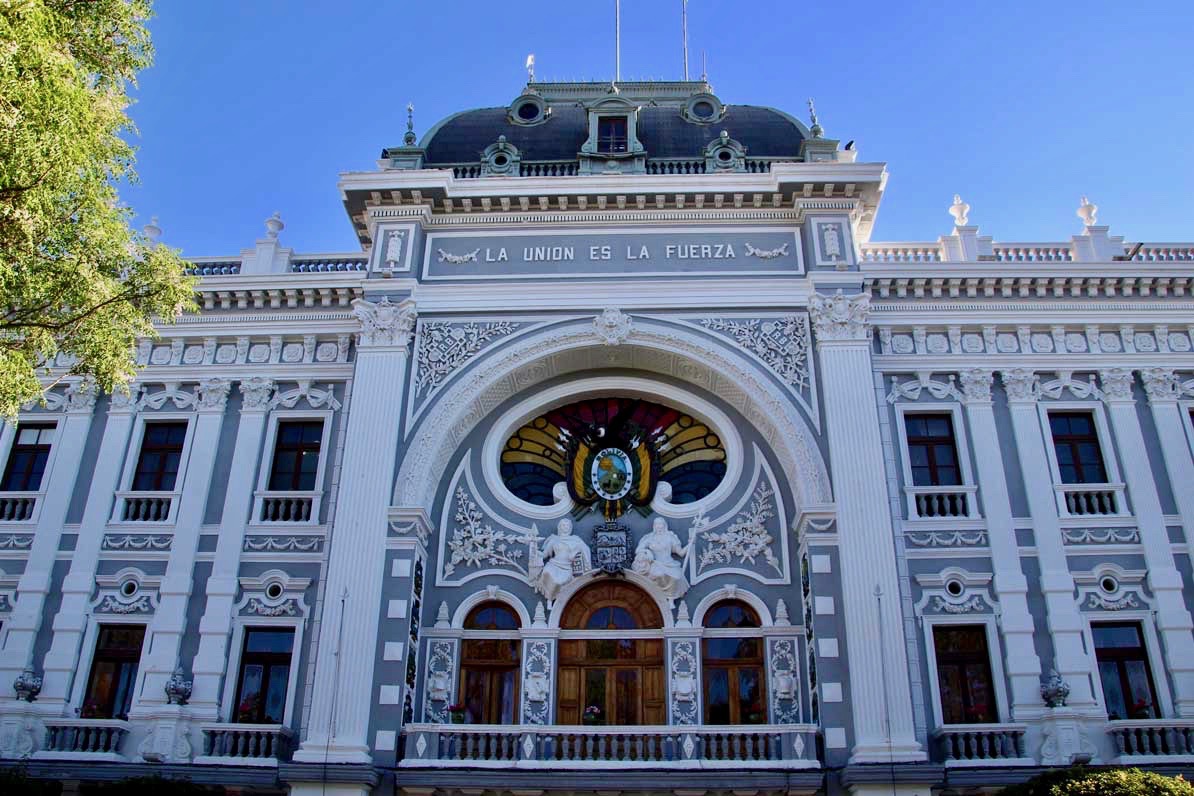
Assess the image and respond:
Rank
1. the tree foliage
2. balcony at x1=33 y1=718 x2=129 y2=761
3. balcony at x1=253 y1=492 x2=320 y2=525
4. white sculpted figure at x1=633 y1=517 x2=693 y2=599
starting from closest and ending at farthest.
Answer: the tree foliage, balcony at x1=33 y1=718 x2=129 y2=761, white sculpted figure at x1=633 y1=517 x2=693 y2=599, balcony at x1=253 y1=492 x2=320 y2=525

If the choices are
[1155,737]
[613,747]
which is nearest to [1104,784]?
[1155,737]

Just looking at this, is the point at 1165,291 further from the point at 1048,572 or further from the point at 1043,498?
the point at 1048,572

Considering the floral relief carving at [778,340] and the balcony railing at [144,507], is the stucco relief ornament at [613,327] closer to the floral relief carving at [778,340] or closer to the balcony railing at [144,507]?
the floral relief carving at [778,340]

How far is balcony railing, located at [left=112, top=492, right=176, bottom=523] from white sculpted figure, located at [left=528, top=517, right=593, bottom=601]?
7835 millimetres

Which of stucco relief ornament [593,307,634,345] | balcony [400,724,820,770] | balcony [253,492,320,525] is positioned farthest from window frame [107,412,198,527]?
stucco relief ornament [593,307,634,345]

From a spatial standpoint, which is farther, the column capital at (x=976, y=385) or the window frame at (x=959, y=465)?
the column capital at (x=976, y=385)

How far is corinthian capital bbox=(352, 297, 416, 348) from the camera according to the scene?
2230 cm

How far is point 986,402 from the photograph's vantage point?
21.9 metres

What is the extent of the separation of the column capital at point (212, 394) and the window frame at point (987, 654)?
50.6 ft

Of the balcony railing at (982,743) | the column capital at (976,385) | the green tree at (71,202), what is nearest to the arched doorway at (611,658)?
the balcony railing at (982,743)

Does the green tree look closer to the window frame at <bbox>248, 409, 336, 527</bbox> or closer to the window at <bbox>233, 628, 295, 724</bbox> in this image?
the window frame at <bbox>248, 409, 336, 527</bbox>

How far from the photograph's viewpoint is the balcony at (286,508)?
21531 millimetres

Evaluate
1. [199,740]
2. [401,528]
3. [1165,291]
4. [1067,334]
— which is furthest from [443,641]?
[1165,291]

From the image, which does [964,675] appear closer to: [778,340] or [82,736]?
[778,340]
